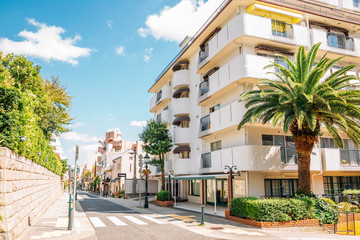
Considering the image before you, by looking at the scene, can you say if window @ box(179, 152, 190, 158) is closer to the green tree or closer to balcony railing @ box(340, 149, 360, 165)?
the green tree

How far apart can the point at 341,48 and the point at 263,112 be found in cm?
1234

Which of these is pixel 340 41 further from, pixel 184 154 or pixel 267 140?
pixel 184 154

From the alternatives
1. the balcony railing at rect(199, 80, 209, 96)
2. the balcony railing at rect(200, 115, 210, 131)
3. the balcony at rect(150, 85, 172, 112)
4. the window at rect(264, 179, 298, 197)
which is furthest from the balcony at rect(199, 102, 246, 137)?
the balcony at rect(150, 85, 172, 112)

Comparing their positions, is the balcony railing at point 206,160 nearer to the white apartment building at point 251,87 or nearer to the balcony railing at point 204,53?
the white apartment building at point 251,87

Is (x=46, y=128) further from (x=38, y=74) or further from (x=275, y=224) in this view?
(x=275, y=224)

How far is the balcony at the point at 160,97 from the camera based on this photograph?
34.2 m

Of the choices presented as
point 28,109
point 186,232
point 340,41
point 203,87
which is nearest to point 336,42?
point 340,41

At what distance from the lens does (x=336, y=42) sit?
79.7 feet

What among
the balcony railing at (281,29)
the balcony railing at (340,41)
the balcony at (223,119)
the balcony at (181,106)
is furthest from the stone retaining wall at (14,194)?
the balcony railing at (340,41)

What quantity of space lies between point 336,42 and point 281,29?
637 centimetres

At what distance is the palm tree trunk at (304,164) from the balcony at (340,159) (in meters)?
5.44

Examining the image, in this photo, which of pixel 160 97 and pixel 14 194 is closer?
pixel 14 194

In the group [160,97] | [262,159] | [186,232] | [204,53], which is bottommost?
[186,232]

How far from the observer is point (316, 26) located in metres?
24.7
